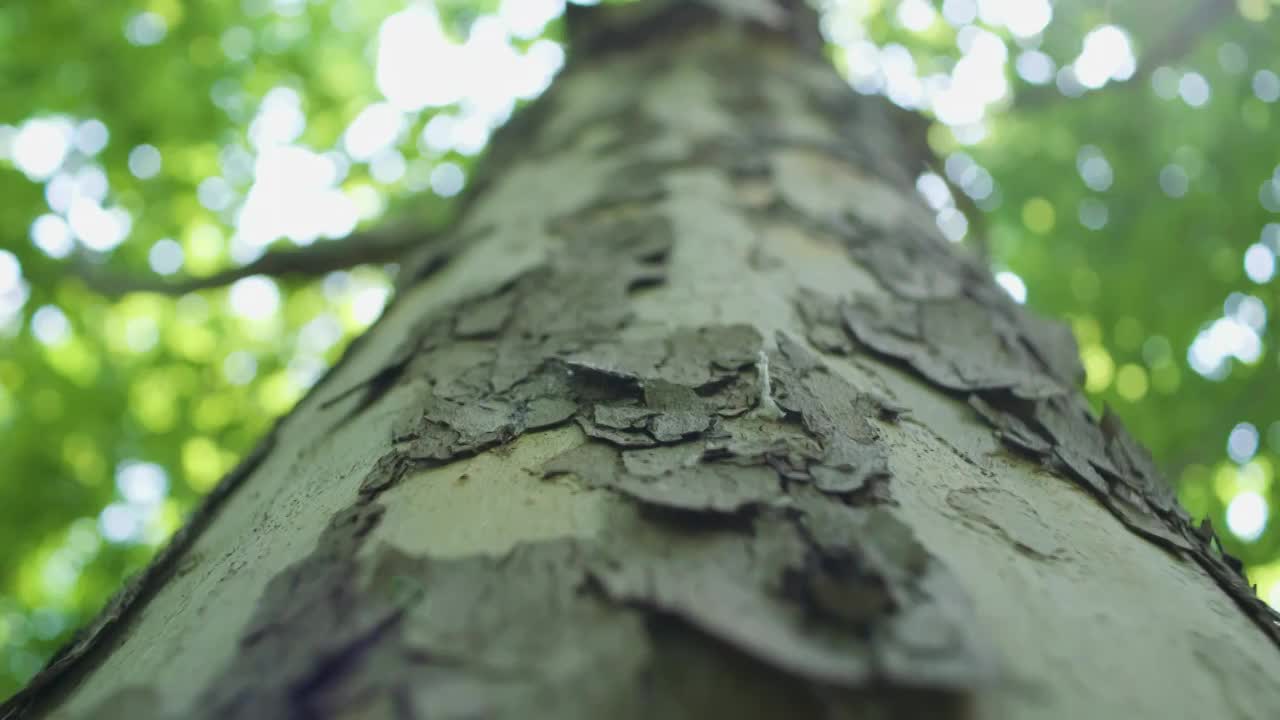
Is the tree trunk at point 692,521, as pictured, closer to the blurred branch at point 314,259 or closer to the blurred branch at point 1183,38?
the blurred branch at point 314,259

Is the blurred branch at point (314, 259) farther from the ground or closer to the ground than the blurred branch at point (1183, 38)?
farther from the ground

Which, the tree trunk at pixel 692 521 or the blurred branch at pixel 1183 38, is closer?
the tree trunk at pixel 692 521

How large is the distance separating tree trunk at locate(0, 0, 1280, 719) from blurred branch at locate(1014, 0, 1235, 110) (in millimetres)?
1960

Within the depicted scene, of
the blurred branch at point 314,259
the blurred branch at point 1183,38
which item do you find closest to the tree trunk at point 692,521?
the blurred branch at point 314,259

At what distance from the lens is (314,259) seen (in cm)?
244

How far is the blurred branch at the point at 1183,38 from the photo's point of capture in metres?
2.45

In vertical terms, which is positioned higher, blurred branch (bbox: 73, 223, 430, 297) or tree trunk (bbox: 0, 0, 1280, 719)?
blurred branch (bbox: 73, 223, 430, 297)

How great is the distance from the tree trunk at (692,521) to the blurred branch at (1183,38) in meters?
1.96

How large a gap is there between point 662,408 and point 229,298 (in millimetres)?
4047

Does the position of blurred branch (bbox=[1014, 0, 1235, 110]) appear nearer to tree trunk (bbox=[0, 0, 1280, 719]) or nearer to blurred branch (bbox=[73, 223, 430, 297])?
tree trunk (bbox=[0, 0, 1280, 719])

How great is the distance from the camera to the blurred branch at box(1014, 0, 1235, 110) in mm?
2447

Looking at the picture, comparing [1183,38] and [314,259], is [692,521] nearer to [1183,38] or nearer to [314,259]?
[314,259]

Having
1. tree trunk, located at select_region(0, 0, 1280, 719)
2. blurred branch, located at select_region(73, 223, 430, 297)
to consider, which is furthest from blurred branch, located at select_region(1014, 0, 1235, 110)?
blurred branch, located at select_region(73, 223, 430, 297)

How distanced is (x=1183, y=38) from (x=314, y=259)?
2.90m
